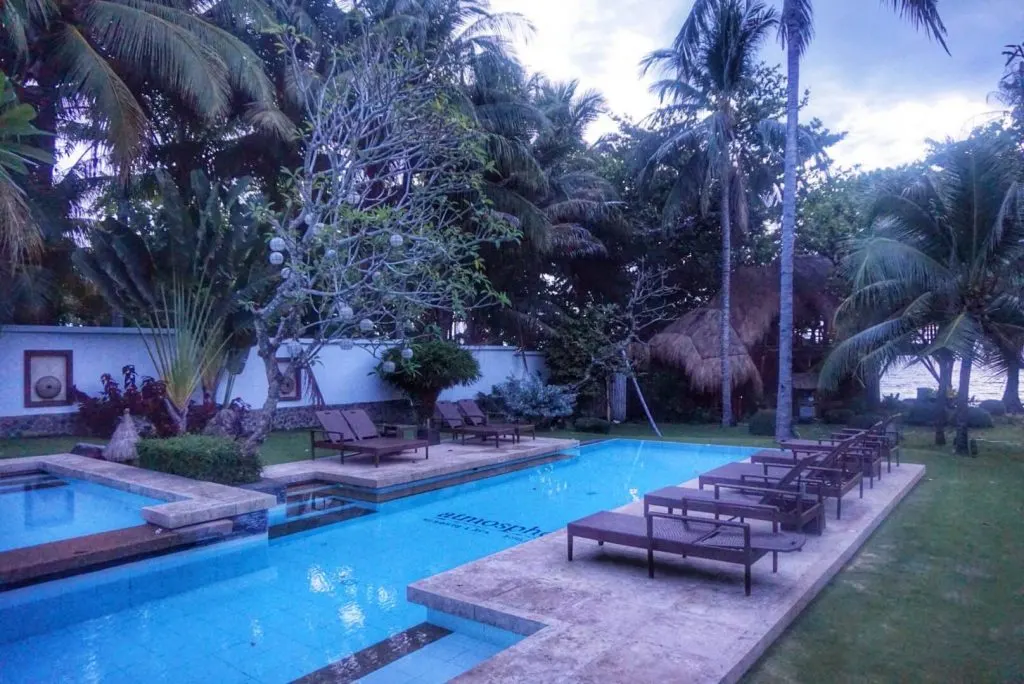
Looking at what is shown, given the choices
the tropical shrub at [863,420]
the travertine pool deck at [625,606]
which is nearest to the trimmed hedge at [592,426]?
the tropical shrub at [863,420]

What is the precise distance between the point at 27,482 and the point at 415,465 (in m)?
5.66

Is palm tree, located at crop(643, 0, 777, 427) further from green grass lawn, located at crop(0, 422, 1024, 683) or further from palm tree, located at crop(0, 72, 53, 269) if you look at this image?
palm tree, located at crop(0, 72, 53, 269)

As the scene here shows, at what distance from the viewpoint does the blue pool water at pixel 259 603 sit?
494 centimetres

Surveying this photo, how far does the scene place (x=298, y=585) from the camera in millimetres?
6629

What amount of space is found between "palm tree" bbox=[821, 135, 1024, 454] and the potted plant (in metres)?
8.27

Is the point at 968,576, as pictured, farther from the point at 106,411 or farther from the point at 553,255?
the point at 553,255

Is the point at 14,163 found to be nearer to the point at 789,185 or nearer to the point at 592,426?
the point at 789,185

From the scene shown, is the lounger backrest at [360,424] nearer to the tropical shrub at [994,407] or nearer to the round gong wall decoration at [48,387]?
the round gong wall decoration at [48,387]

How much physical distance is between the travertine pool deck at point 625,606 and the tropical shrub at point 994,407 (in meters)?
18.3

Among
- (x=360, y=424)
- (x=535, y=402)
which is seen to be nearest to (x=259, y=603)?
(x=360, y=424)

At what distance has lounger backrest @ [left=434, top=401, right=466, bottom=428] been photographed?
1523cm

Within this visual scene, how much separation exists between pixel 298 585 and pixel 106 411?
8.91 m

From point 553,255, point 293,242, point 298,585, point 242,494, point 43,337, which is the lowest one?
point 298,585

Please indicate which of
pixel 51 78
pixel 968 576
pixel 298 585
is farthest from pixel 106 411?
pixel 968 576
